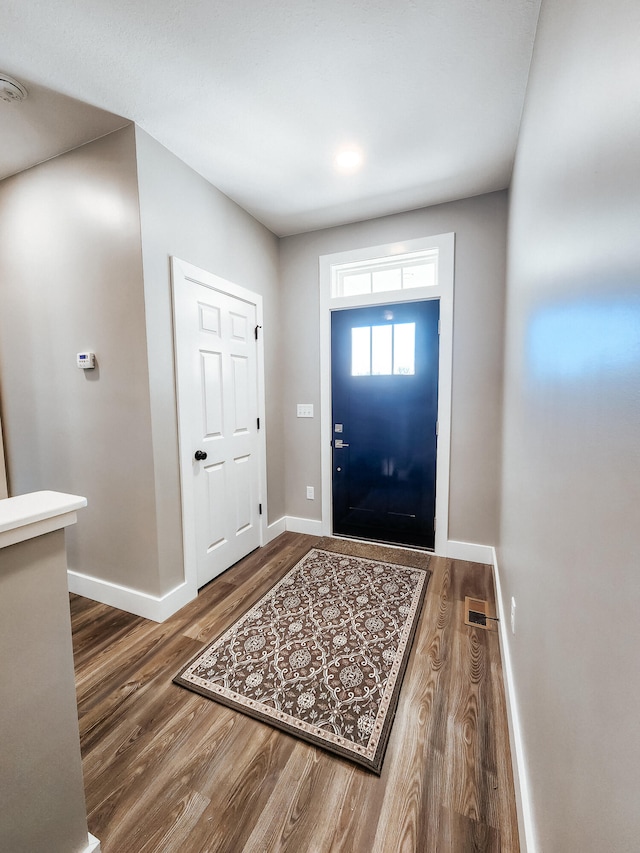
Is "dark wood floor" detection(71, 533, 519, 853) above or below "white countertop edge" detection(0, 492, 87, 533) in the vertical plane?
below

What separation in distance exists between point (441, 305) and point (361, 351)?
0.72m

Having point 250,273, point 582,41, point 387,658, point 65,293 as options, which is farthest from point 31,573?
point 250,273

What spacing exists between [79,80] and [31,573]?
2.13m

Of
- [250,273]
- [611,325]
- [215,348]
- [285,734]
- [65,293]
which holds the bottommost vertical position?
[285,734]

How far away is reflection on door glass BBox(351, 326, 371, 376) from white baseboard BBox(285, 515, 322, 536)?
1.46 meters

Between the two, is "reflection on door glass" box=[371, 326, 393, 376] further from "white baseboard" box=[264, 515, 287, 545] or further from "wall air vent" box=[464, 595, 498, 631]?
"wall air vent" box=[464, 595, 498, 631]

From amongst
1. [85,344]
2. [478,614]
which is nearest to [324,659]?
[478,614]

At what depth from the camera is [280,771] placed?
124 centimetres

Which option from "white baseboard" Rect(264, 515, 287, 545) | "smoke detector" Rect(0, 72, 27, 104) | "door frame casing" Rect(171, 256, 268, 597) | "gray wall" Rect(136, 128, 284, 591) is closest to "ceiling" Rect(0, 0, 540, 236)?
Answer: "smoke detector" Rect(0, 72, 27, 104)

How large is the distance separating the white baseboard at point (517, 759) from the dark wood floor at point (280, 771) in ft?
0.14

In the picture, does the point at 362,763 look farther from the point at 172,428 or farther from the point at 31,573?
the point at 172,428

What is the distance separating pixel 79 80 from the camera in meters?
1.60

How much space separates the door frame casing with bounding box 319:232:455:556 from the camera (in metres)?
2.69

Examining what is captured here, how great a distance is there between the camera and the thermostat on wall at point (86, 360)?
2121 mm
